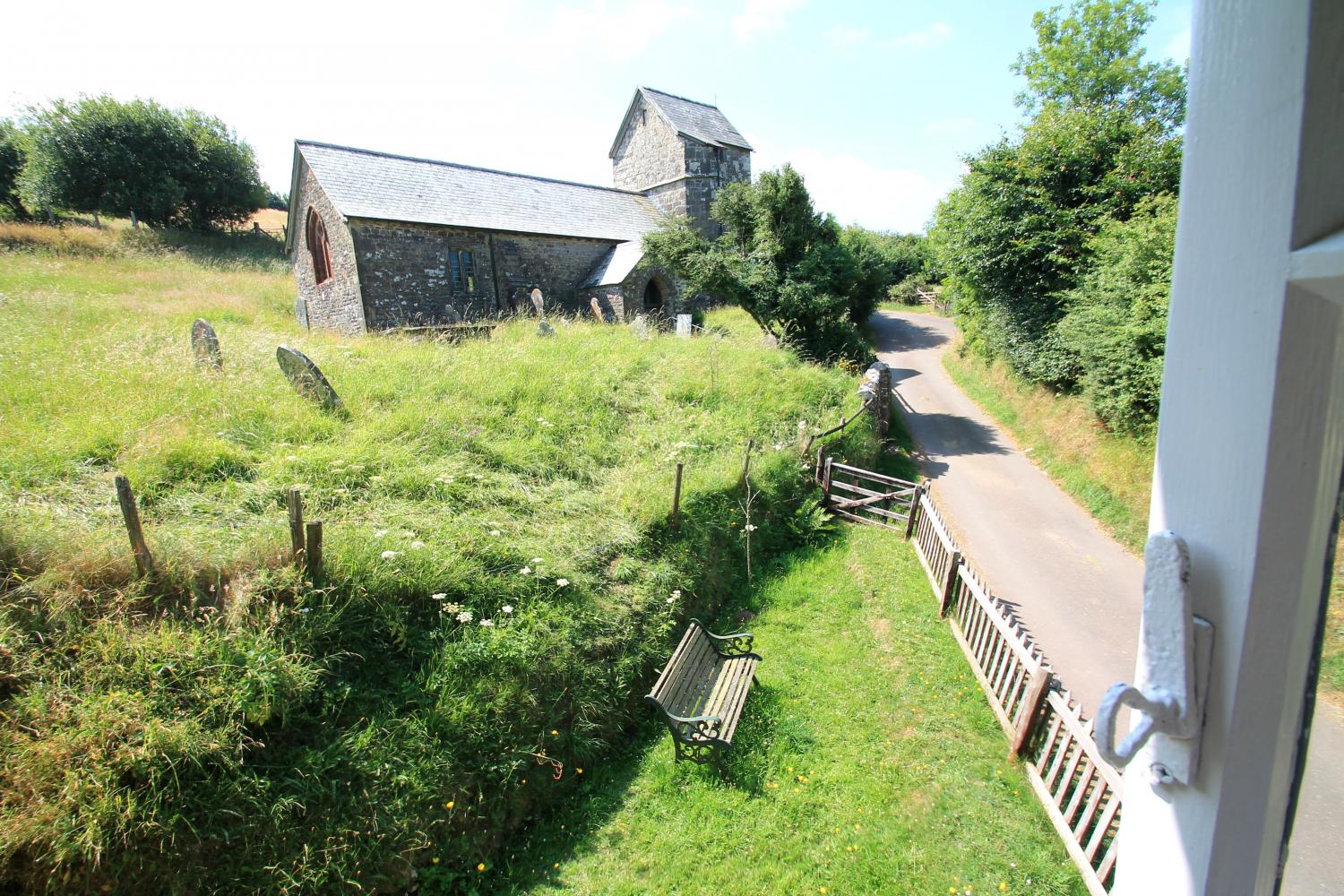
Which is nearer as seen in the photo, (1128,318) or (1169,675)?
(1169,675)

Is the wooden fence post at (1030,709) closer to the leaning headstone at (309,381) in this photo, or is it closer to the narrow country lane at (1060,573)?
the narrow country lane at (1060,573)

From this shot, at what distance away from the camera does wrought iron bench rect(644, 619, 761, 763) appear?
5379 mm

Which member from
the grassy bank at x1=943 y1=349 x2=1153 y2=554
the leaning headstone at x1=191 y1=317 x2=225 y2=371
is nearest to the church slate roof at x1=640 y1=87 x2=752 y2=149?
the grassy bank at x1=943 y1=349 x2=1153 y2=554

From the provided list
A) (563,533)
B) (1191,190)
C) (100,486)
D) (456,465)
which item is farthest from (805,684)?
(100,486)

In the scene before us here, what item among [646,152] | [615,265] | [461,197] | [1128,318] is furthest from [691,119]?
[1128,318]

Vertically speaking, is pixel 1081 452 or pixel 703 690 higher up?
pixel 1081 452

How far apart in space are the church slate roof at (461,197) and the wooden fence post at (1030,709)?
62.3ft

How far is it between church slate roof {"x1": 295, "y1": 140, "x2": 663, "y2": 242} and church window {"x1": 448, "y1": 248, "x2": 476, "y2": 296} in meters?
0.98

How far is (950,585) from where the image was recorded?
7258 millimetres

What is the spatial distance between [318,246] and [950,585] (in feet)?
69.6

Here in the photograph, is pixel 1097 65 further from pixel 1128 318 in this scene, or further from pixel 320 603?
pixel 320 603

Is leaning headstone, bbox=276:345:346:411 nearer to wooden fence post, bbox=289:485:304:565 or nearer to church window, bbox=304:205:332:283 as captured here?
wooden fence post, bbox=289:485:304:565

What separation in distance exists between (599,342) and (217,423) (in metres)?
8.25

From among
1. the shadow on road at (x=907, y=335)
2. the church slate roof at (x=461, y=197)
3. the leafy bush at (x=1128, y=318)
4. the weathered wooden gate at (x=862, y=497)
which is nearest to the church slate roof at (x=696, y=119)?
the church slate roof at (x=461, y=197)
